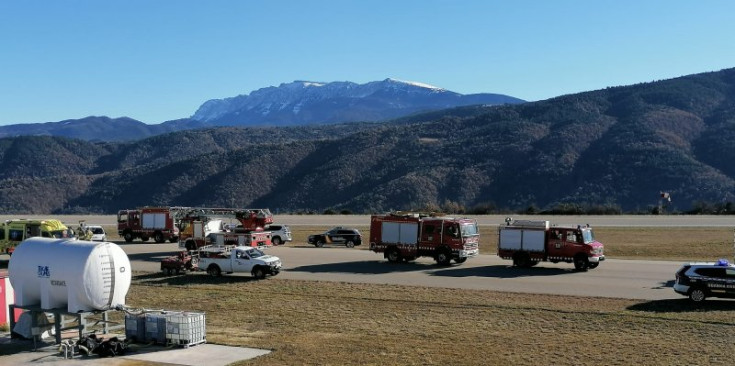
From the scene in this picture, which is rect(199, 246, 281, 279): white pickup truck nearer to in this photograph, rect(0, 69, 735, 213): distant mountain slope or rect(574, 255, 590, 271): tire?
rect(574, 255, 590, 271): tire

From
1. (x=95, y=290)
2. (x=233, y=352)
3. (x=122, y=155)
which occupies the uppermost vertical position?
(x=122, y=155)

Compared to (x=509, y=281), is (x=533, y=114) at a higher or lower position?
higher

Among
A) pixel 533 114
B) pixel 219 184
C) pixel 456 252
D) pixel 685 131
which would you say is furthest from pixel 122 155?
pixel 456 252

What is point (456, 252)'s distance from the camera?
125 ft

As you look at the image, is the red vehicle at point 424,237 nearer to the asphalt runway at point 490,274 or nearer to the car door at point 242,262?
the asphalt runway at point 490,274

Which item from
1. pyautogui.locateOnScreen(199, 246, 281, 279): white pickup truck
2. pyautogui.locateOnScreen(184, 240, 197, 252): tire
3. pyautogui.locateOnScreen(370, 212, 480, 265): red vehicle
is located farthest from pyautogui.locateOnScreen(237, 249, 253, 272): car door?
pyautogui.locateOnScreen(184, 240, 197, 252): tire

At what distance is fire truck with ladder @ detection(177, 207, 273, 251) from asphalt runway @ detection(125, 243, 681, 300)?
227cm

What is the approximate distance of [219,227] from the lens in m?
43.8

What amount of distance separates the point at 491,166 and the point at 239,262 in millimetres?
89149

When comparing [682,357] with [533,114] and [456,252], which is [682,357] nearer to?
[456,252]

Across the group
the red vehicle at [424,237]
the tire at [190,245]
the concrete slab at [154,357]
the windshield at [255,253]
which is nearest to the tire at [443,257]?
the red vehicle at [424,237]

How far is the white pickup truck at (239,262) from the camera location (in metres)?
34.8

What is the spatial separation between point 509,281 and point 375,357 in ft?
47.9

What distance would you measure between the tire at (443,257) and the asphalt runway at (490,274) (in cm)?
35
